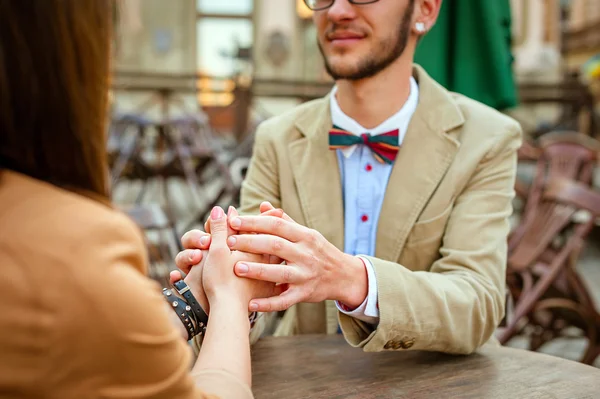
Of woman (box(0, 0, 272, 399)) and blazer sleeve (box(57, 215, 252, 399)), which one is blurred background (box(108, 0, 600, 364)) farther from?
blazer sleeve (box(57, 215, 252, 399))

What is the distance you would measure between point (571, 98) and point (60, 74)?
28.9 ft

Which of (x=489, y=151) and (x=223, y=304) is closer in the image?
(x=223, y=304)

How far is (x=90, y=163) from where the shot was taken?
2.14 ft

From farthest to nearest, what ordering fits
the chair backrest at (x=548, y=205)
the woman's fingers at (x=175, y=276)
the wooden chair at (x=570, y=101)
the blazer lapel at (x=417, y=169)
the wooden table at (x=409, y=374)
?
1. the wooden chair at (x=570, y=101)
2. the chair backrest at (x=548, y=205)
3. the blazer lapel at (x=417, y=169)
4. the woman's fingers at (x=175, y=276)
5. the wooden table at (x=409, y=374)

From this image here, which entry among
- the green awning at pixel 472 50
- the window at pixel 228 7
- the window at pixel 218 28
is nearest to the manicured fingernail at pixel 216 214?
the green awning at pixel 472 50

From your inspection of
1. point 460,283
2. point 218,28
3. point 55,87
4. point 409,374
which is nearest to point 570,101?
point 460,283

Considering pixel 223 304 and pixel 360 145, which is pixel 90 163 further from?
pixel 360 145

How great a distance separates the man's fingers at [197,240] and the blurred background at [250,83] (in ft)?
0.96

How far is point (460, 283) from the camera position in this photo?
4.39 feet

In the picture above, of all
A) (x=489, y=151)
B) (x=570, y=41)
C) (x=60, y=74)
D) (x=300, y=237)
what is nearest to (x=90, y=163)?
(x=60, y=74)

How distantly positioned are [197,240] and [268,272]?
16cm

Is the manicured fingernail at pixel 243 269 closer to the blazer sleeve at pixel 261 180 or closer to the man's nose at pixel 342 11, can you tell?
the blazer sleeve at pixel 261 180

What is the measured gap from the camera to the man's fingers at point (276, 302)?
115 cm

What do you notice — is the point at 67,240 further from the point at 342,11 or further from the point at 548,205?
the point at 548,205
